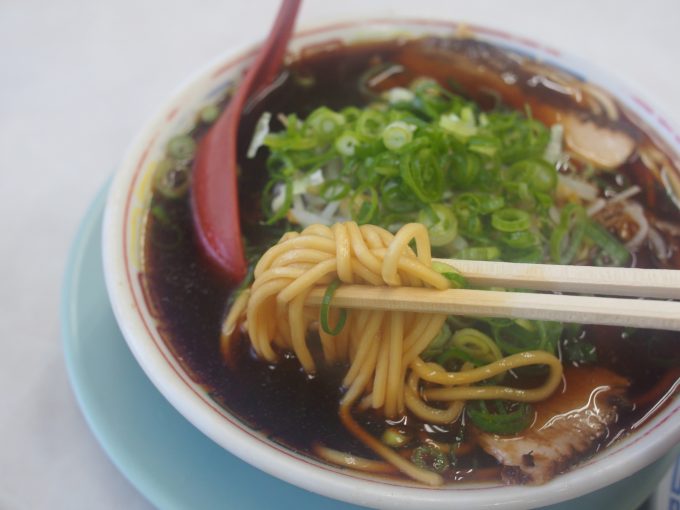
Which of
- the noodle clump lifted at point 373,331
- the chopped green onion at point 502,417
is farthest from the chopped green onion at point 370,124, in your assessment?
the chopped green onion at point 502,417

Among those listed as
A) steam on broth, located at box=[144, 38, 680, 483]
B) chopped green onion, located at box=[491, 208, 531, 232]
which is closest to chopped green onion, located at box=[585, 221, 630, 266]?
steam on broth, located at box=[144, 38, 680, 483]

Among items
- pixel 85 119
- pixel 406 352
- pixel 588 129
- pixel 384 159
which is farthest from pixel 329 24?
pixel 406 352

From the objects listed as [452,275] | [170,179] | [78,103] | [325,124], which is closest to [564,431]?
[452,275]

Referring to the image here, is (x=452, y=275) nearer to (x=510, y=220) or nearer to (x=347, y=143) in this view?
(x=510, y=220)

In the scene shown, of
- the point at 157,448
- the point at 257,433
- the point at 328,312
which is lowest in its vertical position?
the point at 157,448

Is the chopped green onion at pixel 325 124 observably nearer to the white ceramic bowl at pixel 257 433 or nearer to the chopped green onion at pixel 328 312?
the white ceramic bowl at pixel 257 433

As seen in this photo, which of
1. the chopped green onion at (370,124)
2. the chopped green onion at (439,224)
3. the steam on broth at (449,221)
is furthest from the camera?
the chopped green onion at (370,124)

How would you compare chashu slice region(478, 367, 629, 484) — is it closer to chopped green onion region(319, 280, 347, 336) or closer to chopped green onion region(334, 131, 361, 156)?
chopped green onion region(319, 280, 347, 336)
